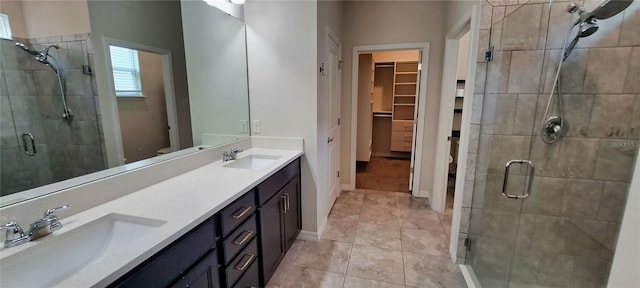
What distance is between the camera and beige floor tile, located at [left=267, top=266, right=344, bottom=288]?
1820 millimetres

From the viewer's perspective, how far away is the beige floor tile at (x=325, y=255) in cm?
203

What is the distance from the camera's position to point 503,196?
181 cm

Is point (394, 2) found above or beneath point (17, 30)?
above

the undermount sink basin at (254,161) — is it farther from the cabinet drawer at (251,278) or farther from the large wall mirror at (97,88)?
the cabinet drawer at (251,278)

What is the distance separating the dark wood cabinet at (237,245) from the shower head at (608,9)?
2.06 meters

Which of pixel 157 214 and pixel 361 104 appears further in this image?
pixel 361 104

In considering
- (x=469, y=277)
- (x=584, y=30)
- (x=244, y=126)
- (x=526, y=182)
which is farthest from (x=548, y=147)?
(x=244, y=126)

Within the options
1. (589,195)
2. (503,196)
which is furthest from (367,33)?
(589,195)

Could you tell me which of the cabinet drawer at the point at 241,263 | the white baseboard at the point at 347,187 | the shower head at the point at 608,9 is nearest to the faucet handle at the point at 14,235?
the cabinet drawer at the point at 241,263

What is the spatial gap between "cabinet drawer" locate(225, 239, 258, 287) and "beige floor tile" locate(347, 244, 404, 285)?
0.81 meters

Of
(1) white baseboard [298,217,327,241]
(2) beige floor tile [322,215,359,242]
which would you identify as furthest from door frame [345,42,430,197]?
(1) white baseboard [298,217,327,241]

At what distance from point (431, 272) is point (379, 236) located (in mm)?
588

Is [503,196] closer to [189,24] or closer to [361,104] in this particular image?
[189,24]

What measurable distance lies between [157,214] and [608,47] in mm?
2414
